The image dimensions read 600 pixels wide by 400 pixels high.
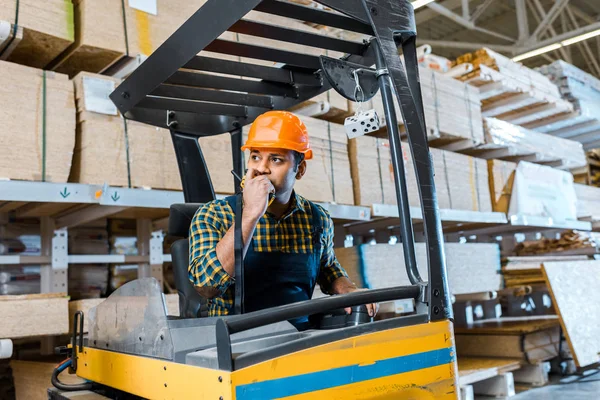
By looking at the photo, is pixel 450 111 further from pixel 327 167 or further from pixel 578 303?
pixel 578 303

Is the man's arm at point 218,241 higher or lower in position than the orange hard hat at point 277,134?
lower

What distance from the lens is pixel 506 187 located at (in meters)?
6.88

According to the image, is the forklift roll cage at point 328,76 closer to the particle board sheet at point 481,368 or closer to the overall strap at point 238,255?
the overall strap at point 238,255

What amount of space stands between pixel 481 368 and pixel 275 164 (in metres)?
3.95

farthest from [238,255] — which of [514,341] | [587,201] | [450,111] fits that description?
[587,201]

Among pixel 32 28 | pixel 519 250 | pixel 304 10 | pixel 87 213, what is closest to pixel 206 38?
pixel 304 10

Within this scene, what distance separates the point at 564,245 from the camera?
7832 millimetres

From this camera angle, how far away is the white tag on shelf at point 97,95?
134 inches

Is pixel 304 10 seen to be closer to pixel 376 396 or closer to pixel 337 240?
pixel 376 396

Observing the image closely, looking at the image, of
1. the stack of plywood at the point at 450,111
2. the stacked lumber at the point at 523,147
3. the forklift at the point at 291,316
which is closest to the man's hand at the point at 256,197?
the forklift at the point at 291,316

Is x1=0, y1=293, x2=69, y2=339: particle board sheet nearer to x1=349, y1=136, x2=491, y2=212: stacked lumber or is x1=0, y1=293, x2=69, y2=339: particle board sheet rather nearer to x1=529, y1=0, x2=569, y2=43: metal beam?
x1=349, y1=136, x2=491, y2=212: stacked lumber

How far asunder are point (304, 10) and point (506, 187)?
5.45 meters

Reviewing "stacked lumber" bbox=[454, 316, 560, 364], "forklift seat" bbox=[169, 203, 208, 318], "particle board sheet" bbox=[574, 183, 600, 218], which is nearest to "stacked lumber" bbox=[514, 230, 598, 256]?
"particle board sheet" bbox=[574, 183, 600, 218]

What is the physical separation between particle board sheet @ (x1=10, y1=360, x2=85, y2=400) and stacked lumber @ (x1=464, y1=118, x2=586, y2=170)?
A: 5.28 metres
